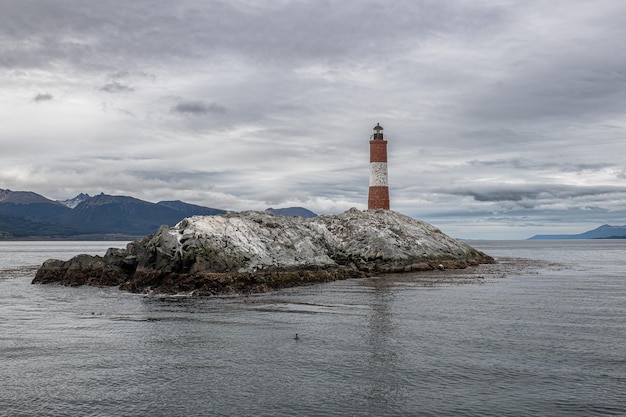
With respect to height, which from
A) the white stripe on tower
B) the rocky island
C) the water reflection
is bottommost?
the water reflection

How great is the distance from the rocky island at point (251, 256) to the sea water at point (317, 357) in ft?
24.3

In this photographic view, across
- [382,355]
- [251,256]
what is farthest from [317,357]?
[251,256]

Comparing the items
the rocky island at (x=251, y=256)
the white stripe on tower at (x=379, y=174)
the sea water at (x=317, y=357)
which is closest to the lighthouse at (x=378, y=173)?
the white stripe on tower at (x=379, y=174)

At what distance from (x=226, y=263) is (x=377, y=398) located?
31.1 metres

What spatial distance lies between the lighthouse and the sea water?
Answer: 131 ft

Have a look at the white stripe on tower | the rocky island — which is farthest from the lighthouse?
the rocky island

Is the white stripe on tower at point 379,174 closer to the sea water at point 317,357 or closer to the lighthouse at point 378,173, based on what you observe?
the lighthouse at point 378,173

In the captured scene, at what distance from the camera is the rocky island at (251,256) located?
146ft

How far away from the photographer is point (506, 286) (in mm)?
45406

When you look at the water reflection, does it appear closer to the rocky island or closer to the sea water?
the sea water

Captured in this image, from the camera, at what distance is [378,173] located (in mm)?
76062

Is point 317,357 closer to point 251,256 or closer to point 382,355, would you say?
point 382,355

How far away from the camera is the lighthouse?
75.8 metres

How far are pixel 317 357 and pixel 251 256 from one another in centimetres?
2789
